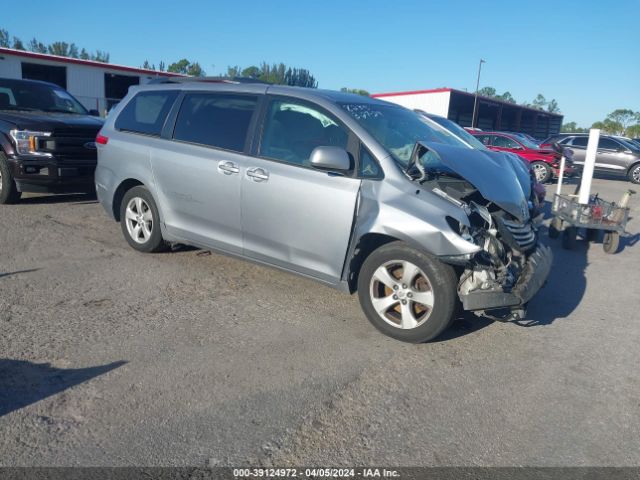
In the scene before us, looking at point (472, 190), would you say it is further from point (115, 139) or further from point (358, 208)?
point (115, 139)

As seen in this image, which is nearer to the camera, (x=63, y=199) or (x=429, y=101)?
(x=63, y=199)

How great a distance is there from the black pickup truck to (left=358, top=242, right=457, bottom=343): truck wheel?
18.9 ft

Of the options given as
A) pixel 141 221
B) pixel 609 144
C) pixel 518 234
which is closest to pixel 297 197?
pixel 518 234

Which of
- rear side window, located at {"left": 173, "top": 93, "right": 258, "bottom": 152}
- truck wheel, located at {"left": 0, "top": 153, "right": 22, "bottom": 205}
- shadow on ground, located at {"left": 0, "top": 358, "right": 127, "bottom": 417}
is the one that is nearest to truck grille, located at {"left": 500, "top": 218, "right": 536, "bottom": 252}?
rear side window, located at {"left": 173, "top": 93, "right": 258, "bottom": 152}

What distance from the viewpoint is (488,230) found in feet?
13.6

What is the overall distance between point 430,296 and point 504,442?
124 cm

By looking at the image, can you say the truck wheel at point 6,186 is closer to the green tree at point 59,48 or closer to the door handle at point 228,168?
the door handle at point 228,168

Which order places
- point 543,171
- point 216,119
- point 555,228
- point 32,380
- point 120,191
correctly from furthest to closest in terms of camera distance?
point 543,171, point 555,228, point 120,191, point 216,119, point 32,380

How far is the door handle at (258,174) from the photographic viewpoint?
4688 millimetres

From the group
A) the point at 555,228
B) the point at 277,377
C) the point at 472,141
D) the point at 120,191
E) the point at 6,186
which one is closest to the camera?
the point at 277,377

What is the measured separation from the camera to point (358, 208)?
424cm

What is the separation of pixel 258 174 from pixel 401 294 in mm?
1661

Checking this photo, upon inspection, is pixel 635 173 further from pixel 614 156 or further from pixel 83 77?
pixel 83 77

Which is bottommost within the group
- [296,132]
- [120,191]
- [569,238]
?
[569,238]
